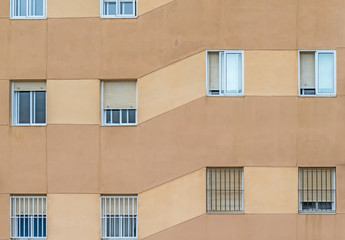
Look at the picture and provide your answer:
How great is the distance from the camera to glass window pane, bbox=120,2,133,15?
980cm

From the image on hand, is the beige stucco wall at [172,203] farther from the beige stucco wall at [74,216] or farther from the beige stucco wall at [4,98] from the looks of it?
the beige stucco wall at [4,98]

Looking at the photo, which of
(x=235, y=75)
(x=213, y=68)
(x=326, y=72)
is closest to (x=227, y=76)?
(x=235, y=75)

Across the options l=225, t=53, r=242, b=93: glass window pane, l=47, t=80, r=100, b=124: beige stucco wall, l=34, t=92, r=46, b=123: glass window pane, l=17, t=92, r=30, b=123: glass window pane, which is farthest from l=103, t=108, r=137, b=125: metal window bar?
l=225, t=53, r=242, b=93: glass window pane

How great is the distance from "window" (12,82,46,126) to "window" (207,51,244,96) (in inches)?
147

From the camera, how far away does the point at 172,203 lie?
9500 mm

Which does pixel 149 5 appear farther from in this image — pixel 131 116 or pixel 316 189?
pixel 316 189

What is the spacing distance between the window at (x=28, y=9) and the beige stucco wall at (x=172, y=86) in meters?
2.75

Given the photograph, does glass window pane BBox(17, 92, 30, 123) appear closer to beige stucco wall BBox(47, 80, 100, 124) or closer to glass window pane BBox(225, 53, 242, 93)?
beige stucco wall BBox(47, 80, 100, 124)

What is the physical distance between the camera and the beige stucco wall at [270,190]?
943 cm

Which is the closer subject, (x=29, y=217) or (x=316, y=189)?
(x=316, y=189)

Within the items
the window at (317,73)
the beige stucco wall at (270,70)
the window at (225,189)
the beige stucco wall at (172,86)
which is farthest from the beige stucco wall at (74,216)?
the window at (317,73)

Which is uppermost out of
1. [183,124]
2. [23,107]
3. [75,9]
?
[75,9]

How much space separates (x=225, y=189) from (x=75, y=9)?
203 inches

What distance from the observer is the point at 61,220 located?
959 centimetres
